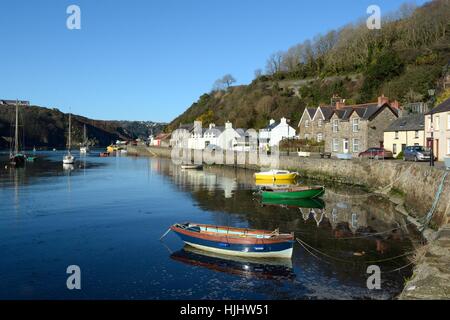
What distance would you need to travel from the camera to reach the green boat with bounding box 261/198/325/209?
33228mm

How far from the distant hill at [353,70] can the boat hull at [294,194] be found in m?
33.8

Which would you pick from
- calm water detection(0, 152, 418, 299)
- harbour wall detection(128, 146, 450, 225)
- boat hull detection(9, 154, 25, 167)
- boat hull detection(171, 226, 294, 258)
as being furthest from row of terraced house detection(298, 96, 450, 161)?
boat hull detection(9, 154, 25, 167)

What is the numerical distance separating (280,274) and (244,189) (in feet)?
88.2

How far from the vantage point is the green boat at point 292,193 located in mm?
35312

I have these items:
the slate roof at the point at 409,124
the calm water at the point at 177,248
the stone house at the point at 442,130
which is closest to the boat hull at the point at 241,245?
the calm water at the point at 177,248

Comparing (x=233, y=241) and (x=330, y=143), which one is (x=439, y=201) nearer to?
(x=233, y=241)

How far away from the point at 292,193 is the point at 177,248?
16.5m

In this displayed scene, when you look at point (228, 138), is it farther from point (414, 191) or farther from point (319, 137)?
point (414, 191)

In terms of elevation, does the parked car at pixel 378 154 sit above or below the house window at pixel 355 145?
below

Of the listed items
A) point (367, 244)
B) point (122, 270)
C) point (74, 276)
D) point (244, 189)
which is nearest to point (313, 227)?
point (367, 244)

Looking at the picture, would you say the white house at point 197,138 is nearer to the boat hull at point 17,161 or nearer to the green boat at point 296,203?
the boat hull at point 17,161

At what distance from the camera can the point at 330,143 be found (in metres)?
59.5

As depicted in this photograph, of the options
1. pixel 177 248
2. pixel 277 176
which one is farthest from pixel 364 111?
pixel 177 248

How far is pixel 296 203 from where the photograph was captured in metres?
34.6
